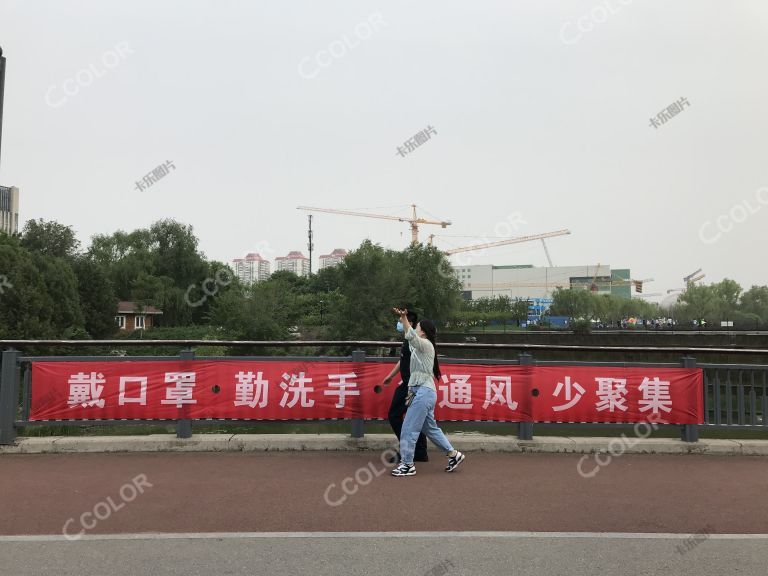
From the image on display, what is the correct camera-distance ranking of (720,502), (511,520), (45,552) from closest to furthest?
1. (45,552)
2. (511,520)
3. (720,502)

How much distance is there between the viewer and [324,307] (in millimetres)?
62938

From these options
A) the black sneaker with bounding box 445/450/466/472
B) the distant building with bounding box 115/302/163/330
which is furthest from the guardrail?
the distant building with bounding box 115/302/163/330

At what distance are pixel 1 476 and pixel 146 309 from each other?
6564cm

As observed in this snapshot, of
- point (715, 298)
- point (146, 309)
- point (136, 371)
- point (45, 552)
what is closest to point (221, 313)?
point (146, 309)

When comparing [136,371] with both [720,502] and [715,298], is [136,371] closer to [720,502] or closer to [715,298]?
[720,502]

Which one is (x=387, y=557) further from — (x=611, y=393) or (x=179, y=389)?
(x=611, y=393)

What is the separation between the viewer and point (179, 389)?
7.53 m

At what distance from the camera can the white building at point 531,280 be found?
179125mm

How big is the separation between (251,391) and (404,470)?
2401 millimetres

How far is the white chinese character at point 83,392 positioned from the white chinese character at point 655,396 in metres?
6.87

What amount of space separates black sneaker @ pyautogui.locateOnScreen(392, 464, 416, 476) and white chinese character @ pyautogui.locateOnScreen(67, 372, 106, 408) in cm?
383

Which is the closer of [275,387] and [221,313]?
[275,387]

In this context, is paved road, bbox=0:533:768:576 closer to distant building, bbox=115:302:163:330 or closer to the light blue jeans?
the light blue jeans

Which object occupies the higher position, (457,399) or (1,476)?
(457,399)
